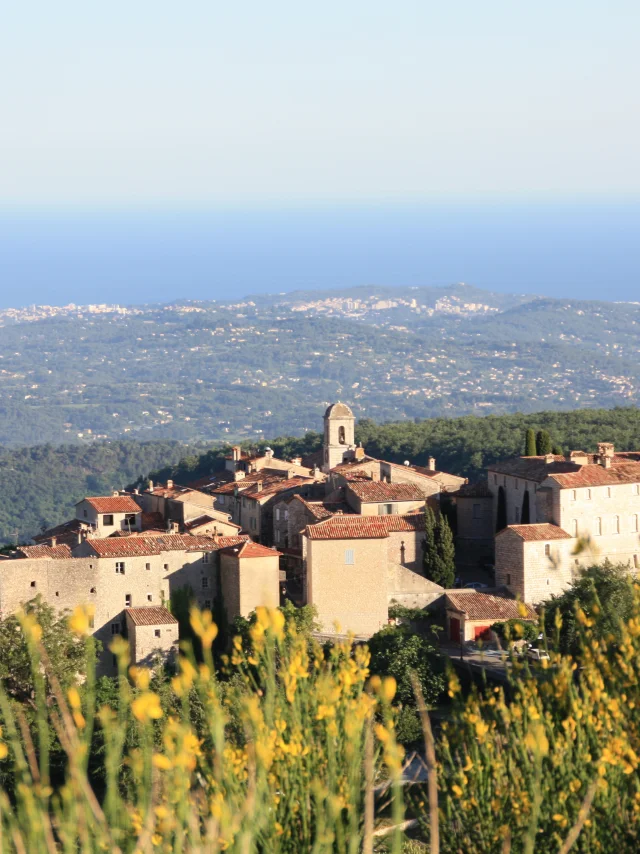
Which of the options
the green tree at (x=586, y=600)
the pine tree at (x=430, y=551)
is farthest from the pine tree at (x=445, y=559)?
the green tree at (x=586, y=600)

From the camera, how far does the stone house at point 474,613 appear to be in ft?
120

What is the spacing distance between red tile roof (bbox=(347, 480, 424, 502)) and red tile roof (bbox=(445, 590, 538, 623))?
4.37 metres

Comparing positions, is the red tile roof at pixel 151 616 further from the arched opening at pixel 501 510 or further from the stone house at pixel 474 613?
the arched opening at pixel 501 510

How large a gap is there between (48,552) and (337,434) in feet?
49.6

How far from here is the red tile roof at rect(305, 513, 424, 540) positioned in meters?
37.5

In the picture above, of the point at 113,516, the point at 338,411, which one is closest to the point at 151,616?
the point at 113,516

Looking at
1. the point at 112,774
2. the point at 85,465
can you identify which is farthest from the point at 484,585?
the point at 85,465

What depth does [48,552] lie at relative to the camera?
38.2m

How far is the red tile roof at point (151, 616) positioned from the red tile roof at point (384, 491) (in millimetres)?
7321

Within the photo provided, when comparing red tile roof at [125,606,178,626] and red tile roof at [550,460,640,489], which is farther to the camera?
red tile roof at [550,460,640,489]

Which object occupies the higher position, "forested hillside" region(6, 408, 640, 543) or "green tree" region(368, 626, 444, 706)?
"green tree" region(368, 626, 444, 706)

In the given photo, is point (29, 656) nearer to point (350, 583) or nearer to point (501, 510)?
point (350, 583)

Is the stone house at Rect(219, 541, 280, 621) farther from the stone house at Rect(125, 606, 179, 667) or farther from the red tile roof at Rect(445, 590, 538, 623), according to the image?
the red tile roof at Rect(445, 590, 538, 623)

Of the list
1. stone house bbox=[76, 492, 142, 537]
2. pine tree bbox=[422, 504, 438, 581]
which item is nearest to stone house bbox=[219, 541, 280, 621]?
pine tree bbox=[422, 504, 438, 581]
